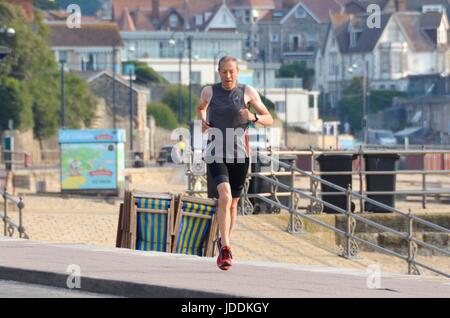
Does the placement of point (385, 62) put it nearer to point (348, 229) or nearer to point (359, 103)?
point (359, 103)

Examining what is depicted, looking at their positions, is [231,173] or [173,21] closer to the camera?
[231,173]

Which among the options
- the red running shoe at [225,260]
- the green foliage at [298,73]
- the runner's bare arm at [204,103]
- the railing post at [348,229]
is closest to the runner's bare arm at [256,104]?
the runner's bare arm at [204,103]

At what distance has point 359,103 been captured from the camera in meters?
136

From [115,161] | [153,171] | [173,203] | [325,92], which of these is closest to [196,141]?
[115,161]

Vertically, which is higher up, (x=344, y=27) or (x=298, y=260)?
(x=344, y=27)

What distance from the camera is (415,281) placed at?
47.9 ft

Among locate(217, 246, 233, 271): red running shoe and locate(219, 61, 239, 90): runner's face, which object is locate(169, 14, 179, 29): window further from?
locate(217, 246, 233, 271): red running shoe

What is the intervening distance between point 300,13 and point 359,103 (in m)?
50.2

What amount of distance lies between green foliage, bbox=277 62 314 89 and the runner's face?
143 m

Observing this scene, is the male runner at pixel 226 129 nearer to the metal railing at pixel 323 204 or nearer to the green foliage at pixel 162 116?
the metal railing at pixel 323 204

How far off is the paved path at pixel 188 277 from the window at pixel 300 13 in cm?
16843

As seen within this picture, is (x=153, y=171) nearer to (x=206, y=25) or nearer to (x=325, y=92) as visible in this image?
(x=325, y=92)

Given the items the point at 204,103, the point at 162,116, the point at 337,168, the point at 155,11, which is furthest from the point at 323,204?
the point at 155,11
